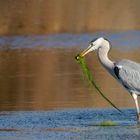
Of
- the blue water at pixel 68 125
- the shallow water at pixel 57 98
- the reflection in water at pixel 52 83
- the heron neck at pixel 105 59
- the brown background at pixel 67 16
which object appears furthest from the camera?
the brown background at pixel 67 16

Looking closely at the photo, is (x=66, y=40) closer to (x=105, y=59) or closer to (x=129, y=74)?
(x=105, y=59)

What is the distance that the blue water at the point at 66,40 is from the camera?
102 ft

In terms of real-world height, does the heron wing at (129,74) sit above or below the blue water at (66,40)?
below

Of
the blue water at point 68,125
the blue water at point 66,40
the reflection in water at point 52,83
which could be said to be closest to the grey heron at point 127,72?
the blue water at point 68,125

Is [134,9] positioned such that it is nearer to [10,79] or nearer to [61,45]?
[61,45]

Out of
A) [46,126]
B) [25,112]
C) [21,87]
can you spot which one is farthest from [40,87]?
[46,126]

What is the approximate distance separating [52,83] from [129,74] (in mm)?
4941

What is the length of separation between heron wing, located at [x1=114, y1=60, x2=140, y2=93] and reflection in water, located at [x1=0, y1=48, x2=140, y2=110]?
3.66 ft

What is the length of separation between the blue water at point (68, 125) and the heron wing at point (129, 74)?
0.49 meters

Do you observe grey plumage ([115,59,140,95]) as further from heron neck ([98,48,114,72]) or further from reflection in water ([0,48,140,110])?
reflection in water ([0,48,140,110])

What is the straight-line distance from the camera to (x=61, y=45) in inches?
1223

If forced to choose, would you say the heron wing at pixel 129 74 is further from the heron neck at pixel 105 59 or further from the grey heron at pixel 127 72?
the heron neck at pixel 105 59

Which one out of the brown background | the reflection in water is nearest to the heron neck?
the reflection in water

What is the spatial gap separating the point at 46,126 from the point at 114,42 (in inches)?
666
